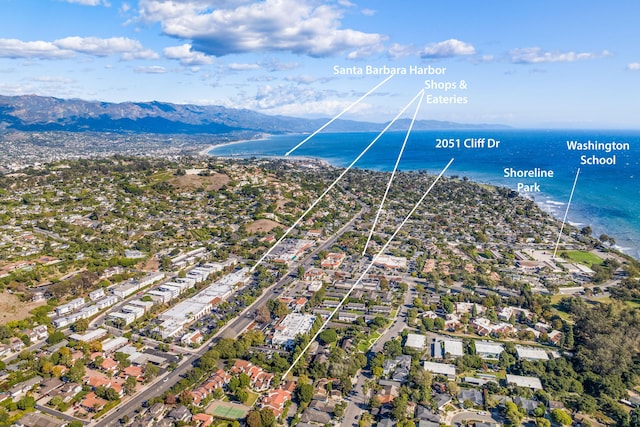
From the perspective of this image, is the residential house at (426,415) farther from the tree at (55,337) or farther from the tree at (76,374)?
the tree at (55,337)

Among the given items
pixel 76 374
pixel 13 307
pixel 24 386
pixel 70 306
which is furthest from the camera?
pixel 70 306

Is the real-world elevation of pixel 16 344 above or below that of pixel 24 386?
above

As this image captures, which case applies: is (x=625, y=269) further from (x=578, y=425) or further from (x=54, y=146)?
(x=54, y=146)

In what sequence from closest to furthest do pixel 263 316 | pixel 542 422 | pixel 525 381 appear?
pixel 542 422, pixel 525 381, pixel 263 316

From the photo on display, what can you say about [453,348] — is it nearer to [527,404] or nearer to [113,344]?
[527,404]

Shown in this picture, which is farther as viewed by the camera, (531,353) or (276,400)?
(531,353)

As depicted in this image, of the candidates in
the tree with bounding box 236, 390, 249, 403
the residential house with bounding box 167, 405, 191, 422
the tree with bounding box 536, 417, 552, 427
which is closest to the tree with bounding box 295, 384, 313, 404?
the tree with bounding box 236, 390, 249, 403

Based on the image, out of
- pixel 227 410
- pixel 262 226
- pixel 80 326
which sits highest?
pixel 262 226

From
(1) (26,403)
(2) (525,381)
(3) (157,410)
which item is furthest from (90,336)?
(2) (525,381)
